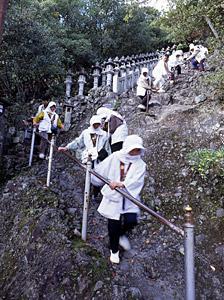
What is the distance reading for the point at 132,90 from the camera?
11883mm

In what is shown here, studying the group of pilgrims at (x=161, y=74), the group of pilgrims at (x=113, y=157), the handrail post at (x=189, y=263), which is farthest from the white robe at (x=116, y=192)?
the group of pilgrims at (x=161, y=74)

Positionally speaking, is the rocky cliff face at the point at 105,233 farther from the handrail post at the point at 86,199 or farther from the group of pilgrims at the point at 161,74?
the group of pilgrims at the point at 161,74

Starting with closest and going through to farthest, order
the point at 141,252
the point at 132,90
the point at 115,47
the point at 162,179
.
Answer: the point at 141,252 < the point at 162,179 < the point at 132,90 < the point at 115,47

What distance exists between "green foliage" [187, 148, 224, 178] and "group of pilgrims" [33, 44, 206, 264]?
159 centimetres

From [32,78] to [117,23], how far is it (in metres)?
9.23

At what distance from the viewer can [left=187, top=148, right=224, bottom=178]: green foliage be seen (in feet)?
19.0

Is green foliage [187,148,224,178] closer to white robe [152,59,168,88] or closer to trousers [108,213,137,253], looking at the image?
trousers [108,213,137,253]

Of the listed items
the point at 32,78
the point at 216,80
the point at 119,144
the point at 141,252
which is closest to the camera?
the point at 141,252

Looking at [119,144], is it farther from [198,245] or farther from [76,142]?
[198,245]

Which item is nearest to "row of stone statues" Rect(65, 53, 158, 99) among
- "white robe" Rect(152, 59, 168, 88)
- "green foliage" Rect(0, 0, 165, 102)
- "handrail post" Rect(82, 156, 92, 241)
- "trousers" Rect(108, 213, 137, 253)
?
"green foliage" Rect(0, 0, 165, 102)

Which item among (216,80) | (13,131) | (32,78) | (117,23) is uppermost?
(117,23)

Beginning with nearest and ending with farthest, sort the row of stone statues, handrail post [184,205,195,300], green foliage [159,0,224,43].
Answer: handrail post [184,205,195,300]
green foliage [159,0,224,43]
the row of stone statues

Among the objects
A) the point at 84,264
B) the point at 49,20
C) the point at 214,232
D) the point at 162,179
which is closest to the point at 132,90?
the point at 49,20

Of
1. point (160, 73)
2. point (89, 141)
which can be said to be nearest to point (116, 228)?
point (89, 141)
